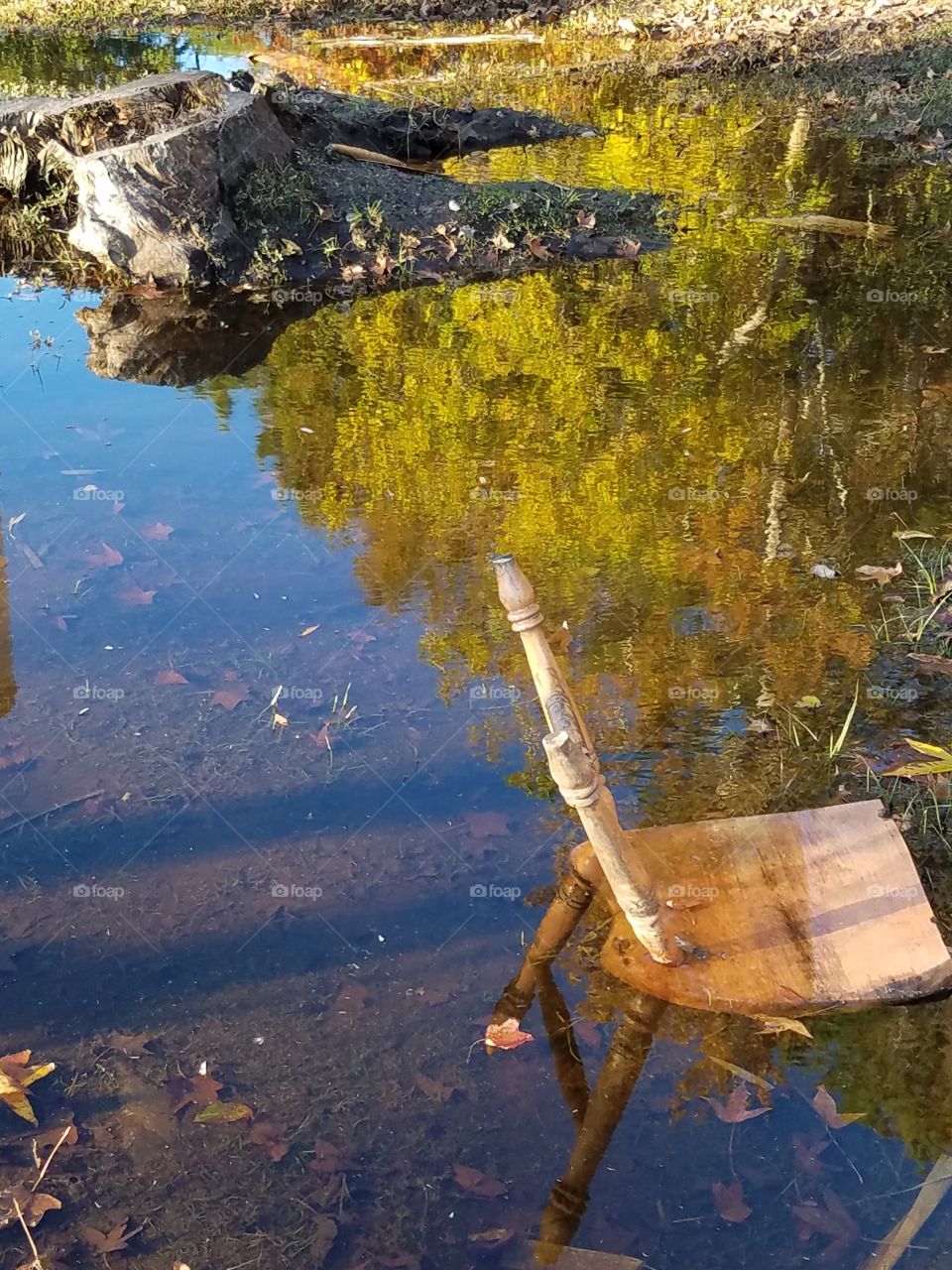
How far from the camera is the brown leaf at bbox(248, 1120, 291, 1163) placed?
291 cm

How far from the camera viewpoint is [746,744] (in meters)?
4.29

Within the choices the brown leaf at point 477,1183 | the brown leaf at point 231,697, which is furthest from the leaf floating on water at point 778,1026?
the brown leaf at point 231,697

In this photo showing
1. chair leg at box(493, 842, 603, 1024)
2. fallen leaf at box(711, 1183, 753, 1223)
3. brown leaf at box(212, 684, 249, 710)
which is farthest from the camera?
brown leaf at box(212, 684, 249, 710)

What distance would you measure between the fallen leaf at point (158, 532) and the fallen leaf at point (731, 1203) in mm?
3882

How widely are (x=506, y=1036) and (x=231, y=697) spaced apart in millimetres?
1882

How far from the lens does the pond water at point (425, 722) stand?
2.88 m

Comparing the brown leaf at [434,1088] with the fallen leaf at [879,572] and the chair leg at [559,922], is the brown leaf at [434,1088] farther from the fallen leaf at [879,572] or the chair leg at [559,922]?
the fallen leaf at [879,572]

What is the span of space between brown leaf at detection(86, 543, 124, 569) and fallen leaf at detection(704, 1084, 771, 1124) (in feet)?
11.8

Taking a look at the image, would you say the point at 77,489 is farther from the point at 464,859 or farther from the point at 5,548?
the point at 464,859

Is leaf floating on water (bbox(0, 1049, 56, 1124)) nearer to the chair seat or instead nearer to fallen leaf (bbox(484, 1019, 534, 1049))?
fallen leaf (bbox(484, 1019, 534, 1049))

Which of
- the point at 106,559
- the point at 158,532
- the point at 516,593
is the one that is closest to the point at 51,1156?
the point at 516,593

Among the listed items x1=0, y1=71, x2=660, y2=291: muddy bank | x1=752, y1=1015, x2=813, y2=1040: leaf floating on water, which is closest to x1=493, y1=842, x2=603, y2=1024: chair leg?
A: x1=752, y1=1015, x2=813, y2=1040: leaf floating on water

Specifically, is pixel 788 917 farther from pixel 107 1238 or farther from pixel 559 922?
pixel 107 1238

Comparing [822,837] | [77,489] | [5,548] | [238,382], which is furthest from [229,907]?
[238,382]
